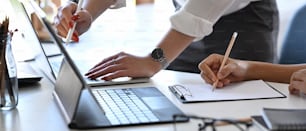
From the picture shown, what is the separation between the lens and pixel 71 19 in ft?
5.02

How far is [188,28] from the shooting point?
141 cm

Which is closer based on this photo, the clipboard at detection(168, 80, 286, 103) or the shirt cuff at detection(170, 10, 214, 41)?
the clipboard at detection(168, 80, 286, 103)

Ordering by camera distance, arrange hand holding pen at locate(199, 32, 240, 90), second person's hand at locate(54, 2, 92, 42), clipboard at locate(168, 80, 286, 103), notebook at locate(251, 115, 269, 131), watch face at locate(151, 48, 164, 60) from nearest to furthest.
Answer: notebook at locate(251, 115, 269, 131) → clipboard at locate(168, 80, 286, 103) → hand holding pen at locate(199, 32, 240, 90) → watch face at locate(151, 48, 164, 60) → second person's hand at locate(54, 2, 92, 42)

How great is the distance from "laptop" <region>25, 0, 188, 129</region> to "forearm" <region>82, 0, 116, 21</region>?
1.88ft

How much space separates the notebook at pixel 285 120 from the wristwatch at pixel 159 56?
571 millimetres

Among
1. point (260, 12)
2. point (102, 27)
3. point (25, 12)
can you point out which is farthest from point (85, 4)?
point (102, 27)

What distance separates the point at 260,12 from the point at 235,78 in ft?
1.39

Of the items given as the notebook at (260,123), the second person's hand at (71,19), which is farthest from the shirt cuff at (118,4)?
the notebook at (260,123)

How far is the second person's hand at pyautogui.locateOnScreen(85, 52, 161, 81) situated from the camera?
1.34 m

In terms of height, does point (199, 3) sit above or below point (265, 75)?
above

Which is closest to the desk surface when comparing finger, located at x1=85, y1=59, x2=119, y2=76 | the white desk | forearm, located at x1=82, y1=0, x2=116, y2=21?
the white desk

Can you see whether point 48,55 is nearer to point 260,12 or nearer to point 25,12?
point 25,12

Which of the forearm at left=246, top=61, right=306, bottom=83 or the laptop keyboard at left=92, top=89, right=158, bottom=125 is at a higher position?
the laptop keyboard at left=92, top=89, right=158, bottom=125

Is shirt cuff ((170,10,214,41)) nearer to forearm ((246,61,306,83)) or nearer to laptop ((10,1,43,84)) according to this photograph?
forearm ((246,61,306,83))
